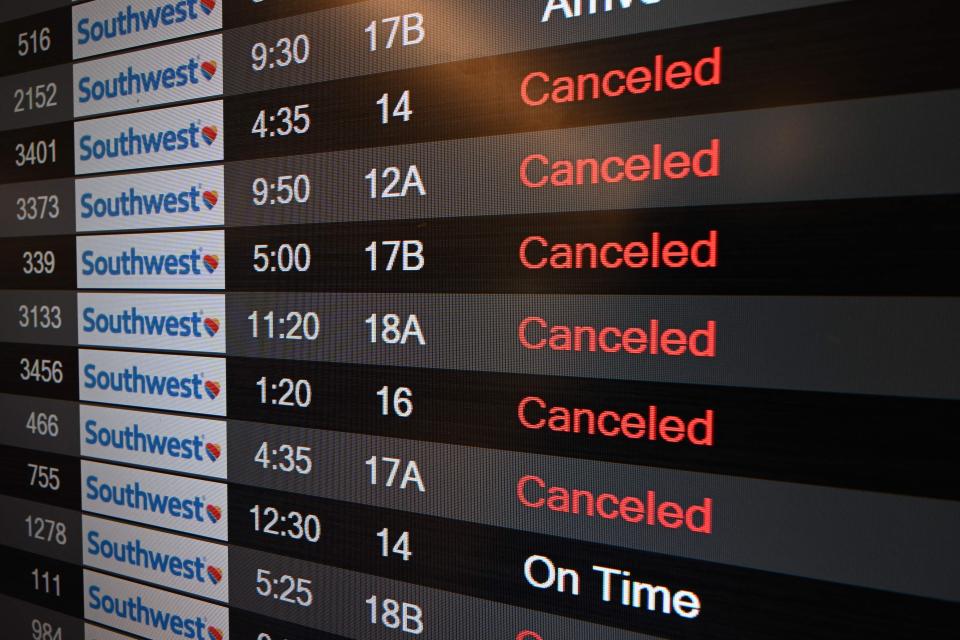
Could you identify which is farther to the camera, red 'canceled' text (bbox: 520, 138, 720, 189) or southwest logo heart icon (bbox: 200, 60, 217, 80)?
southwest logo heart icon (bbox: 200, 60, 217, 80)

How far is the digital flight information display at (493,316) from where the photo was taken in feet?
2.35

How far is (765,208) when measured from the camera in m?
0.76

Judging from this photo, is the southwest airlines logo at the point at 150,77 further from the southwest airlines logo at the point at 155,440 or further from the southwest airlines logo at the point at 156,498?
the southwest airlines logo at the point at 156,498

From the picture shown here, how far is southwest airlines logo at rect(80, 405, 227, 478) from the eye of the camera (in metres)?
1.16

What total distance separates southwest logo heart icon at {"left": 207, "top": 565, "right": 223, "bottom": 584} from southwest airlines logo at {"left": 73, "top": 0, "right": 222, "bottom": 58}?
2.85 ft

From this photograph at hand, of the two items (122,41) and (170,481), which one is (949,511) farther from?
(122,41)

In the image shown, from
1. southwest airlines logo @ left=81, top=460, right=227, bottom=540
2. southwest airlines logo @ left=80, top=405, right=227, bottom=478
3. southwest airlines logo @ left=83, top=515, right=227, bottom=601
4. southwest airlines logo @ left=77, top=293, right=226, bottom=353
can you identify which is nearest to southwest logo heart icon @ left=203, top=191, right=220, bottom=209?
southwest airlines logo @ left=77, top=293, right=226, bottom=353

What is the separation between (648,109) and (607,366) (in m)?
0.30

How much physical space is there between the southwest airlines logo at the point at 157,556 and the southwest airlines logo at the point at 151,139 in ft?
2.08

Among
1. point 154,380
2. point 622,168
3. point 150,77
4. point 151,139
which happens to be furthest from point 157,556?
point 622,168

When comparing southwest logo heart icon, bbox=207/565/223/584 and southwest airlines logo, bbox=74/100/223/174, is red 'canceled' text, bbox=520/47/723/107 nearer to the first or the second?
southwest airlines logo, bbox=74/100/223/174

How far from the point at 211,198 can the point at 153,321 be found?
0.24 meters

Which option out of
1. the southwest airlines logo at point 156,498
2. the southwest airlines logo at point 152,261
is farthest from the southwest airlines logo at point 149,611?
the southwest airlines logo at point 152,261

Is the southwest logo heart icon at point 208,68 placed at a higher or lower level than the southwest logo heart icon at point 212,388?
higher
